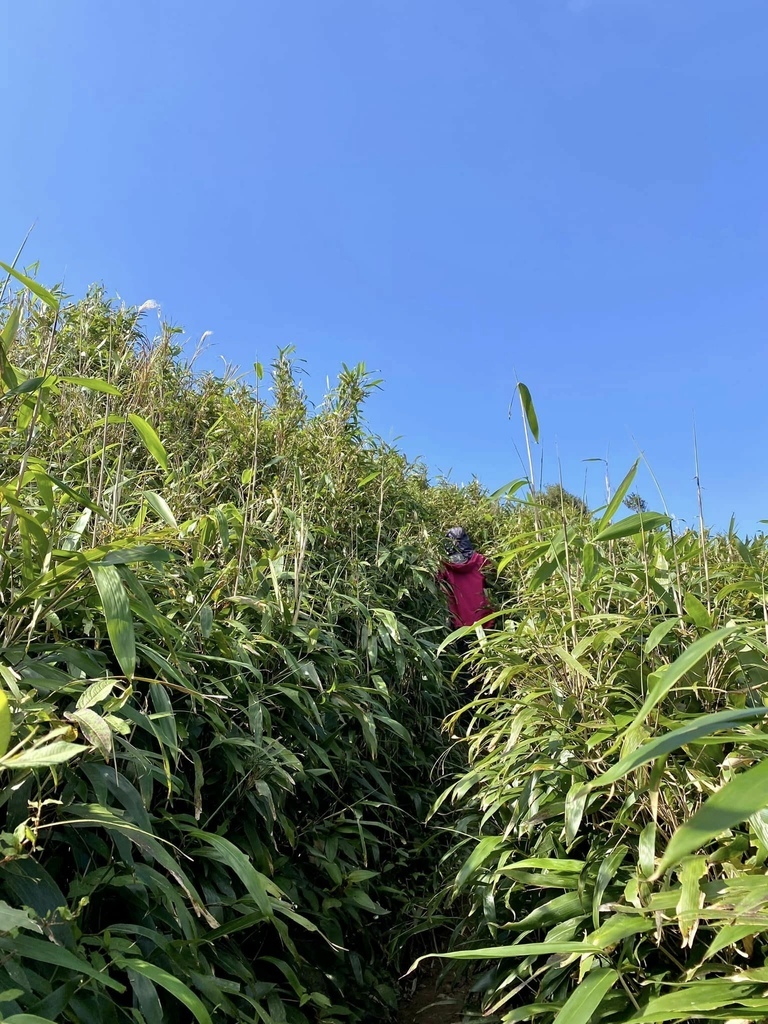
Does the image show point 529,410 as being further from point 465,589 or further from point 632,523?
point 465,589

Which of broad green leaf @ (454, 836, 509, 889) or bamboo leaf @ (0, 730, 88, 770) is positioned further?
broad green leaf @ (454, 836, 509, 889)

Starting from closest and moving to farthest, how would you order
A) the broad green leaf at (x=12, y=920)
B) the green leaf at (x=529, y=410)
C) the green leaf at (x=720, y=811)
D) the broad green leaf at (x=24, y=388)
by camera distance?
1. the green leaf at (x=720, y=811)
2. the broad green leaf at (x=12, y=920)
3. the broad green leaf at (x=24, y=388)
4. the green leaf at (x=529, y=410)

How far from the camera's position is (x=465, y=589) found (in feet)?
13.0

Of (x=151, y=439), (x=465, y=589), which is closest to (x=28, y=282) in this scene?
(x=151, y=439)

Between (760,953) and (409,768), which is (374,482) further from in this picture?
(760,953)

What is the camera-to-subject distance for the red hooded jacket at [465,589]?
3.87 meters

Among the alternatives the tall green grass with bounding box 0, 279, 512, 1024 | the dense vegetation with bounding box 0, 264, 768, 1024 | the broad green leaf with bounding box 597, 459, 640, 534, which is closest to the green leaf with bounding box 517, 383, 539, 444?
the dense vegetation with bounding box 0, 264, 768, 1024

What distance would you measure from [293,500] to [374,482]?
0.81 m

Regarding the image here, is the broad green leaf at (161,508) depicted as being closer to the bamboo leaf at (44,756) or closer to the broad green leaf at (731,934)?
the bamboo leaf at (44,756)

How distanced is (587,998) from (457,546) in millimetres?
3383

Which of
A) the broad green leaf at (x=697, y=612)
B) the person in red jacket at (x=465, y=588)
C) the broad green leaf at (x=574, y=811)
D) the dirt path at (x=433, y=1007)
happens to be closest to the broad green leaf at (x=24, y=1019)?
the broad green leaf at (x=574, y=811)

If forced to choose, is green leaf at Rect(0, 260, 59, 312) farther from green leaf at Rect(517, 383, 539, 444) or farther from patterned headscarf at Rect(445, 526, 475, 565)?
patterned headscarf at Rect(445, 526, 475, 565)

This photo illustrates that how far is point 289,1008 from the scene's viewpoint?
4.35 ft

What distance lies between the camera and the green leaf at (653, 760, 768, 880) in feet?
1.48
